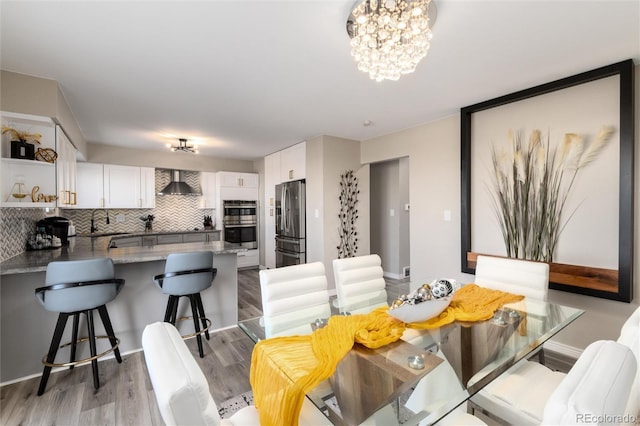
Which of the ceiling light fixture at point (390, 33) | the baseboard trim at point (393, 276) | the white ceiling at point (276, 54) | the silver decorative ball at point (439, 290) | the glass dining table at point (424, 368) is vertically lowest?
the baseboard trim at point (393, 276)

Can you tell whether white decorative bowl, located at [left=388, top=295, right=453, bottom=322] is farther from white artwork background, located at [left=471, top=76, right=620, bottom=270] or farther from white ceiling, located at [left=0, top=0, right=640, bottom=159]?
white artwork background, located at [left=471, top=76, right=620, bottom=270]

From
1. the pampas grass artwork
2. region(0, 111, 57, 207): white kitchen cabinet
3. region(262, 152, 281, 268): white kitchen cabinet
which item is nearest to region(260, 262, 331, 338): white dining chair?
the pampas grass artwork

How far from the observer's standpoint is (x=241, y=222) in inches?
241

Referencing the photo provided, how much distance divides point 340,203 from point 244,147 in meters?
2.07

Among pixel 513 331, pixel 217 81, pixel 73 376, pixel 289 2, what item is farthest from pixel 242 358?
pixel 289 2

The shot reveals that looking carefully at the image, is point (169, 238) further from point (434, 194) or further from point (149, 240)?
point (434, 194)

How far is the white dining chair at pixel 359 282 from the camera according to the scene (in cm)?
198

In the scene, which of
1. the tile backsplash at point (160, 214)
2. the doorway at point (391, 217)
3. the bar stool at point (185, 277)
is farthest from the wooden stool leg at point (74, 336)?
the doorway at point (391, 217)

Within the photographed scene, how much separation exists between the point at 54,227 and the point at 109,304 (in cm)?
132

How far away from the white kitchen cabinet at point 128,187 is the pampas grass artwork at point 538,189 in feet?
18.3

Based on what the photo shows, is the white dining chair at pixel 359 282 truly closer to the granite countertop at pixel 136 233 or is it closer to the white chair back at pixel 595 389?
the white chair back at pixel 595 389

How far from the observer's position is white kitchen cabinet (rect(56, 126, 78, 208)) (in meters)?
2.66

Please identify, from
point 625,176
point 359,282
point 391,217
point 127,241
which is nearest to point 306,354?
point 359,282

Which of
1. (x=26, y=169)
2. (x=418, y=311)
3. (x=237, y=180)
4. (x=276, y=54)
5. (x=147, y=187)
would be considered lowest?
(x=418, y=311)
